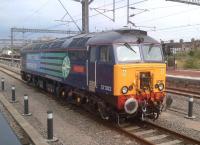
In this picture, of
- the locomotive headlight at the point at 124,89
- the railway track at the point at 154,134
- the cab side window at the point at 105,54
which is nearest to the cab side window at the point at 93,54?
the cab side window at the point at 105,54

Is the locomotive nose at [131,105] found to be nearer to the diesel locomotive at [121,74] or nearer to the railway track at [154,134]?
the diesel locomotive at [121,74]

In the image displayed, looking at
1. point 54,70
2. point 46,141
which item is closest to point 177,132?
point 46,141

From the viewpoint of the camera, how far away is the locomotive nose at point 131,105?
11344 millimetres

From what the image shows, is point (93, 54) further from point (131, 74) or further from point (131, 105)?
point (131, 105)

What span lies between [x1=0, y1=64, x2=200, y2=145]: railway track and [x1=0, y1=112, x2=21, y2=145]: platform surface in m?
3.09

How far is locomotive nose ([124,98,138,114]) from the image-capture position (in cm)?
1134

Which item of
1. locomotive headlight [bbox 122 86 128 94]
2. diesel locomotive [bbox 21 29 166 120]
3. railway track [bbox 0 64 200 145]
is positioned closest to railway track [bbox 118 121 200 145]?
railway track [bbox 0 64 200 145]

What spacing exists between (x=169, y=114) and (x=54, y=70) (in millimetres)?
6751

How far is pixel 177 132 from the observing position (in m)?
11.1

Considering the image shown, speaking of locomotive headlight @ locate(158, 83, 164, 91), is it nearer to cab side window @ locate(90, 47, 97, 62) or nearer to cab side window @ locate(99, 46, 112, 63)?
cab side window @ locate(99, 46, 112, 63)

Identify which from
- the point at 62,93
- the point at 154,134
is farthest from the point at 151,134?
the point at 62,93

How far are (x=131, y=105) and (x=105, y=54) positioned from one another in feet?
6.09

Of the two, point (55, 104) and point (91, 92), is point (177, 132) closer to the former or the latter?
point (91, 92)

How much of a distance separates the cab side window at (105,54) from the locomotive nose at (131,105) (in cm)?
137
